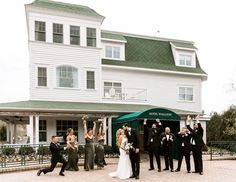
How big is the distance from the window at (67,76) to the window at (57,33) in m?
1.90

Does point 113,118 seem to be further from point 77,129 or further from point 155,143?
point 155,143

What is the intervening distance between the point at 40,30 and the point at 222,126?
17.6 metres

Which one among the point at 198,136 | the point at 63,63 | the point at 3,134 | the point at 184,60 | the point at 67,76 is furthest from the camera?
the point at 3,134

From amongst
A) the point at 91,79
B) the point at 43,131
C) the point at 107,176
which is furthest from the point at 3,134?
the point at 107,176

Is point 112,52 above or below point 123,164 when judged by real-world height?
above

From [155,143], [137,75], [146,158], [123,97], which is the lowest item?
[146,158]

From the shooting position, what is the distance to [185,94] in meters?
29.1

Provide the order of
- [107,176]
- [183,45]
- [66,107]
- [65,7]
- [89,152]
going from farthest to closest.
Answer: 1. [183,45]
2. [65,7]
3. [66,107]
4. [89,152]
5. [107,176]

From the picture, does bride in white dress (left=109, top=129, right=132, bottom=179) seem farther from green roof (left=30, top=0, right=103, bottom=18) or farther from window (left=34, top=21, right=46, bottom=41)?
green roof (left=30, top=0, right=103, bottom=18)

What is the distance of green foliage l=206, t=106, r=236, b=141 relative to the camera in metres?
28.7

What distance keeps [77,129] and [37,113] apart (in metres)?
4.33

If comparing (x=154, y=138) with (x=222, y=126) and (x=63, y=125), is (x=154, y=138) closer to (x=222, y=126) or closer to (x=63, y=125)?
(x=63, y=125)

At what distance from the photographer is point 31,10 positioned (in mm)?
22781

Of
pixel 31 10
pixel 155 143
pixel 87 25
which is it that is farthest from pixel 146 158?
pixel 31 10
